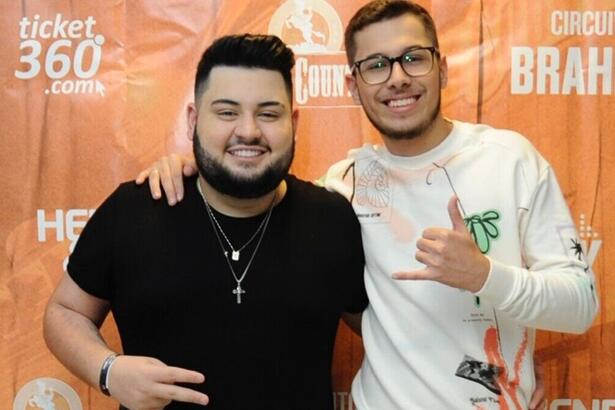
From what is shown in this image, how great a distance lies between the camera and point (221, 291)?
1.24m

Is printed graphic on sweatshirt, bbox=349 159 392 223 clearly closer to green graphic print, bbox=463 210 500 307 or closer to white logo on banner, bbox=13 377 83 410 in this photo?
green graphic print, bbox=463 210 500 307

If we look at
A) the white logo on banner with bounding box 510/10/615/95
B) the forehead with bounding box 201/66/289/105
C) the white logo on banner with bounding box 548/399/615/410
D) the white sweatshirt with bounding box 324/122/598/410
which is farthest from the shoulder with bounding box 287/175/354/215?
the white logo on banner with bounding box 548/399/615/410

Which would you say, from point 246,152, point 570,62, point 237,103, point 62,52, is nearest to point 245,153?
point 246,152

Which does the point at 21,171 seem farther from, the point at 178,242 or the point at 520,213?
the point at 520,213

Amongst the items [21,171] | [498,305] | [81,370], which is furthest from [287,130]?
[21,171]

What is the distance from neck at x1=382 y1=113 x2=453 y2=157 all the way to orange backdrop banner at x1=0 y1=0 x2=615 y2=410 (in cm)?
34

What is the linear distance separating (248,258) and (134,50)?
74 centimetres

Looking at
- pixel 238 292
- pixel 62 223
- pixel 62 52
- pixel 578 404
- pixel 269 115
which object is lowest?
pixel 578 404

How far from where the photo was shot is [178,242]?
1.27 metres

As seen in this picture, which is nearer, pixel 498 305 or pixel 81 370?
pixel 498 305

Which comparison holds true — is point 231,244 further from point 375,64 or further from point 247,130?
point 375,64

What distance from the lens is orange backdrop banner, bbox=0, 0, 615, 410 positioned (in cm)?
161

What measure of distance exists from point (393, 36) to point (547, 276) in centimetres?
57

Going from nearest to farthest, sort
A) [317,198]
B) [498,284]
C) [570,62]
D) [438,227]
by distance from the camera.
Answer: [498,284], [438,227], [317,198], [570,62]
